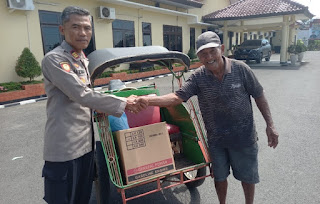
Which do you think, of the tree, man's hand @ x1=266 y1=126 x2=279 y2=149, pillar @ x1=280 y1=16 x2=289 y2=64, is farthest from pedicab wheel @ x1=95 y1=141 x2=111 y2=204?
pillar @ x1=280 y1=16 x2=289 y2=64

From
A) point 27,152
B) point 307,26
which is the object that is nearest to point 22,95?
point 27,152

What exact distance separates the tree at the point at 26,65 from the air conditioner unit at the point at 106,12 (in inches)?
160

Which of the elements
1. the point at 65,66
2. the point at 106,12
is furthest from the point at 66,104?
the point at 106,12

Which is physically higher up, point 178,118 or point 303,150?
point 178,118

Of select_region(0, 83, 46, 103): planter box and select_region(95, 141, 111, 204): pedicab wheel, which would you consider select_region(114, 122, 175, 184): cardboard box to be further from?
select_region(0, 83, 46, 103): planter box

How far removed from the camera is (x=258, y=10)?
723 inches

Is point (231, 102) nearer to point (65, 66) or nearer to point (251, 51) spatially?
point (65, 66)

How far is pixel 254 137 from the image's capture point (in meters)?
2.49

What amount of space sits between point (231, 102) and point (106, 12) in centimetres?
1116

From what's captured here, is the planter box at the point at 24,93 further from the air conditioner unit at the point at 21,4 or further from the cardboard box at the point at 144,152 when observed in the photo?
the cardboard box at the point at 144,152

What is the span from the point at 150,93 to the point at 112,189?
54.8 inches

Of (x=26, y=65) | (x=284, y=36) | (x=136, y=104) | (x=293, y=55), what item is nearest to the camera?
(x=136, y=104)

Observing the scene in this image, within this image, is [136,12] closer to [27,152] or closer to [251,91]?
[27,152]

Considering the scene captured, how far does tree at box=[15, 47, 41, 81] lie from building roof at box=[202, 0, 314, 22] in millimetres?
14875
